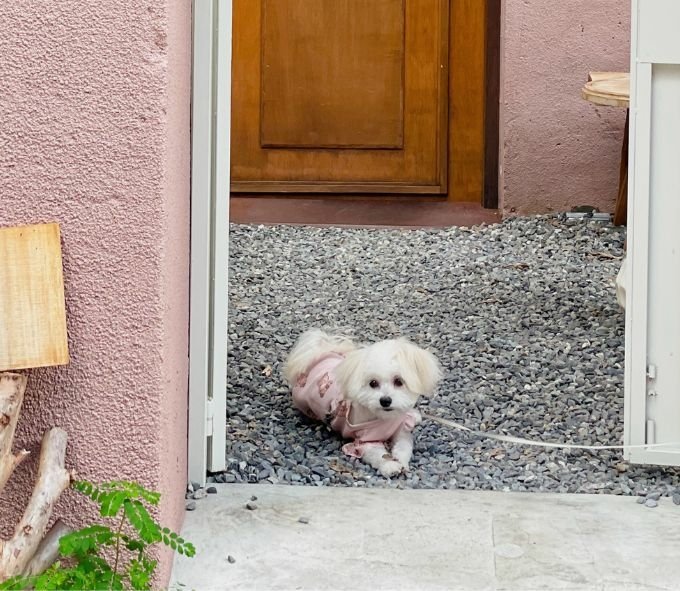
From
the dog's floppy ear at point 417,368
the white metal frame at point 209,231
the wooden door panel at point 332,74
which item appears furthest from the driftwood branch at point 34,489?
the wooden door panel at point 332,74

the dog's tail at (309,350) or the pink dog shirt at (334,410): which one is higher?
the dog's tail at (309,350)

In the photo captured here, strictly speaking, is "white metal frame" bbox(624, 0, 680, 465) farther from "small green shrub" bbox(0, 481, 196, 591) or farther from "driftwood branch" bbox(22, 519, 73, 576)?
"driftwood branch" bbox(22, 519, 73, 576)

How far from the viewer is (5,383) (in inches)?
94.5

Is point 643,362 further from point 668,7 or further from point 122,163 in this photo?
point 122,163

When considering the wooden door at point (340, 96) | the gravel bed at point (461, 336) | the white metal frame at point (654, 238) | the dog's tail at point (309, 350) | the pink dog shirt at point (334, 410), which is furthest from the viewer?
the wooden door at point (340, 96)

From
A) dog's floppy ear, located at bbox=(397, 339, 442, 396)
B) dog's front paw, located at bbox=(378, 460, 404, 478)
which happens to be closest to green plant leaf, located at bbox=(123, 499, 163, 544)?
dog's front paw, located at bbox=(378, 460, 404, 478)

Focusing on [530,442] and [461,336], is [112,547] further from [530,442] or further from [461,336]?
[461,336]

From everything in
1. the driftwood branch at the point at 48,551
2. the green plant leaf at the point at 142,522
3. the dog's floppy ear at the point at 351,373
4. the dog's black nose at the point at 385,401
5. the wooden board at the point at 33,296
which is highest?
the wooden board at the point at 33,296

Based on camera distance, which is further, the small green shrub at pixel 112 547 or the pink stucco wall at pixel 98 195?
the pink stucco wall at pixel 98 195

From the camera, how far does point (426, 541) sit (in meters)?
2.91

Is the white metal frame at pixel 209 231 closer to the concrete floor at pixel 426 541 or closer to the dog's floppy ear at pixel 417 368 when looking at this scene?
the concrete floor at pixel 426 541

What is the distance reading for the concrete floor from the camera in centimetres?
269

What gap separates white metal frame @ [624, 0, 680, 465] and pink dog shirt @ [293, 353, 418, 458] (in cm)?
73

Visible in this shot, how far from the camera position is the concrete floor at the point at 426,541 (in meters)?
2.69
